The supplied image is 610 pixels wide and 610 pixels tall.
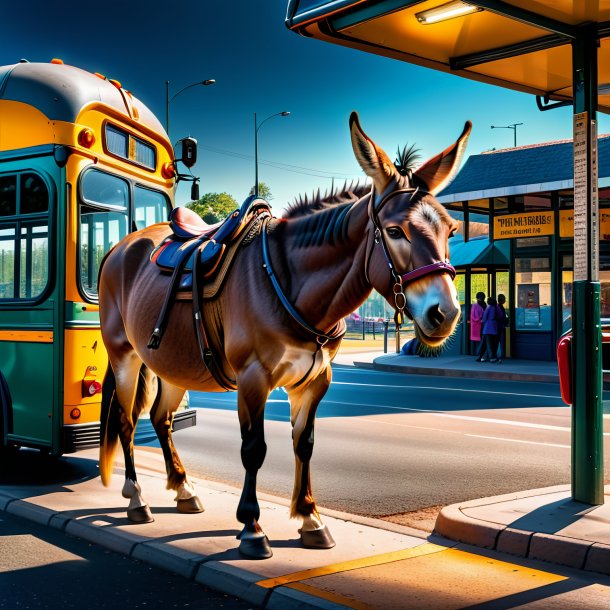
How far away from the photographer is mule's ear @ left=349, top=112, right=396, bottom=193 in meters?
4.46

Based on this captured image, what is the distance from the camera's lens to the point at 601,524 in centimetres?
544

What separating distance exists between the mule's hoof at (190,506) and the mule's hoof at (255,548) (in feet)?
4.02

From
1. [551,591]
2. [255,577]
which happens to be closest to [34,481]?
[255,577]

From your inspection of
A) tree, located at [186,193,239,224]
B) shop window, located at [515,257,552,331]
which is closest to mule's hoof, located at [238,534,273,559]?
shop window, located at [515,257,552,331]

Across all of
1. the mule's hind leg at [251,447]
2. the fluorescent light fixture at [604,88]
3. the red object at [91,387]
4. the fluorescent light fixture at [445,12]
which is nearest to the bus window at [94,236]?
the red object at [91,387]

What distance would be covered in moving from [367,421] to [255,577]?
7.65 metres

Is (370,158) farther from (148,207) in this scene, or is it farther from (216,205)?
(216,205)

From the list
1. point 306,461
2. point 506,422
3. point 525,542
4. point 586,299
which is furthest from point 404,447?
point 306,461

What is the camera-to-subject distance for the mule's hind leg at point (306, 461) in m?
5.24

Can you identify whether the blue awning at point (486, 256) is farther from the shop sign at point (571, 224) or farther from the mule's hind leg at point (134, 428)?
the mule's hind leg at point (134, 428)

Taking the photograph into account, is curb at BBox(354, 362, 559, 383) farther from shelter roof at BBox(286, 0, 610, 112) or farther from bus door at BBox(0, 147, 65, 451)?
bus door at BBox(0, 147, 65, 451)

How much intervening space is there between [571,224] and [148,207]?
1662cm

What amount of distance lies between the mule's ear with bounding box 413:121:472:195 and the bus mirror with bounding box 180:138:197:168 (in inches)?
189

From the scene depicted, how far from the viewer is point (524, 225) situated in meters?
23.5
